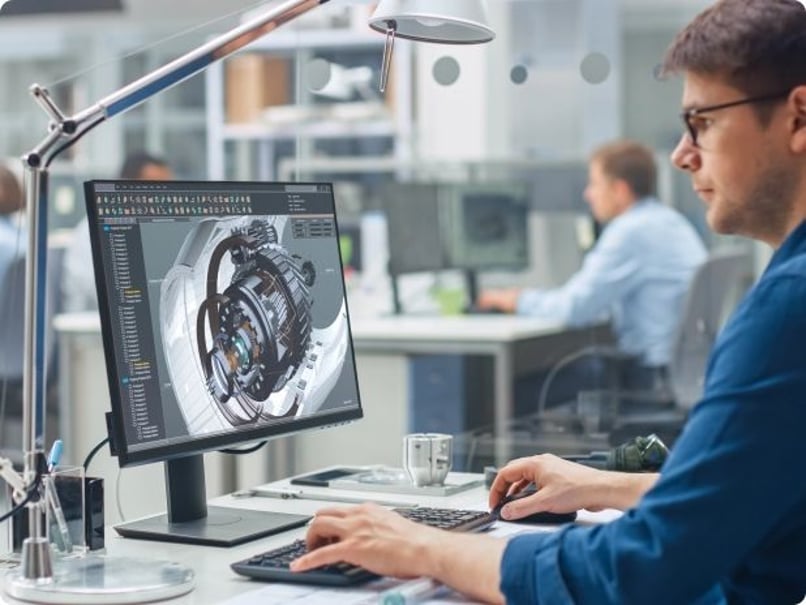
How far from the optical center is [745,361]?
1217 millimetres

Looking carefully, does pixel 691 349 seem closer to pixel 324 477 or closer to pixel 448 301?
pixel 448 301

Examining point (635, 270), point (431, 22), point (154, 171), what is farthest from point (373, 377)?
point (431, 22)

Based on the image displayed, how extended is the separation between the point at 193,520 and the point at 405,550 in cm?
46

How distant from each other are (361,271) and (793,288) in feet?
13.2

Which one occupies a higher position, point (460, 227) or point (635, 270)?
point (460, 227)

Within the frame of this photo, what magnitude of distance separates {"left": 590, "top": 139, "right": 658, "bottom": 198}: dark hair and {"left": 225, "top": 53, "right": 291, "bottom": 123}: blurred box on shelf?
1.75m

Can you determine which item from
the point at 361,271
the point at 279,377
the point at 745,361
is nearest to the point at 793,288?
the point at 745,361

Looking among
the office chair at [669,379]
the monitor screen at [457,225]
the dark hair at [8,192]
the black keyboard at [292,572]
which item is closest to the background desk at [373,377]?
the office chair at [669,379]

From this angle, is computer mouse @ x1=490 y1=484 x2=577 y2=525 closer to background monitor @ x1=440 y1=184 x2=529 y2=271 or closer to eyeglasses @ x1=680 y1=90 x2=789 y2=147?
eyeglasses @ x1=680 y1=90 x2=789 y2=147

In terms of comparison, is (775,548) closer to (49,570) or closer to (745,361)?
(745,361)

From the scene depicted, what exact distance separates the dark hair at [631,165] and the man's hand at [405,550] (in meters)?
3.38

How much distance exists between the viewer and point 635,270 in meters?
4.65

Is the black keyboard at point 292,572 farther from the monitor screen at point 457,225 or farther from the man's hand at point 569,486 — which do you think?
the monitor screen at point 457,225

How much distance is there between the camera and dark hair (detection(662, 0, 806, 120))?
1326mm
